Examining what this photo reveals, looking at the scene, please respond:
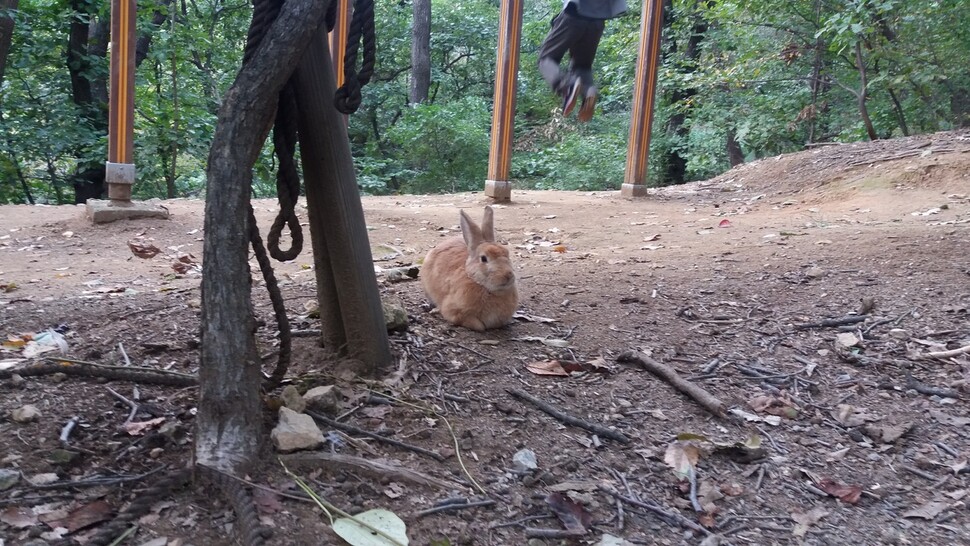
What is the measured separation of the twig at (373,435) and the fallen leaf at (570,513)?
443mm

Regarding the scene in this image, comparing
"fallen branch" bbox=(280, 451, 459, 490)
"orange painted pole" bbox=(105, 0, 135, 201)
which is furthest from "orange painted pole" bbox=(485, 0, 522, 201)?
"fallen branch" bbox=(280, 451, 459, 490)

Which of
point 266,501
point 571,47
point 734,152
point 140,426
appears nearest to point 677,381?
point 571,47

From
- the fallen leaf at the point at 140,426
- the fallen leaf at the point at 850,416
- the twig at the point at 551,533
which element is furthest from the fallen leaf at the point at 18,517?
the fallen leaf at the point at 850,416

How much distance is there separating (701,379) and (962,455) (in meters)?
1.12

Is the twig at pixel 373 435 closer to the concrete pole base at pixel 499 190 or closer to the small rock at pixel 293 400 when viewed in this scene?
the small rock at pixel 293 400

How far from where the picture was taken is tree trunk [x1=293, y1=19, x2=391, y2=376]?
2.96 m

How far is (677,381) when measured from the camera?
3.55 metres

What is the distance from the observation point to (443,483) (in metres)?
2.62

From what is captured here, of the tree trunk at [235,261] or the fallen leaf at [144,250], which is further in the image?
the fallen leaf at [144,250]

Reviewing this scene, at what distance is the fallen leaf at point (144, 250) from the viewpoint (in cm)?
651

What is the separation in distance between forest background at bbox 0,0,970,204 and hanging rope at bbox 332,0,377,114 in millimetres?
5429

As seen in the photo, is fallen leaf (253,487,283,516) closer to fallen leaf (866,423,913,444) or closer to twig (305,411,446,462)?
twig (305,411,446,462)

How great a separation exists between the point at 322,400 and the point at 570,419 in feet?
3.46

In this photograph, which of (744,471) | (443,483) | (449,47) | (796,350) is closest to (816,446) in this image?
(744,471)
